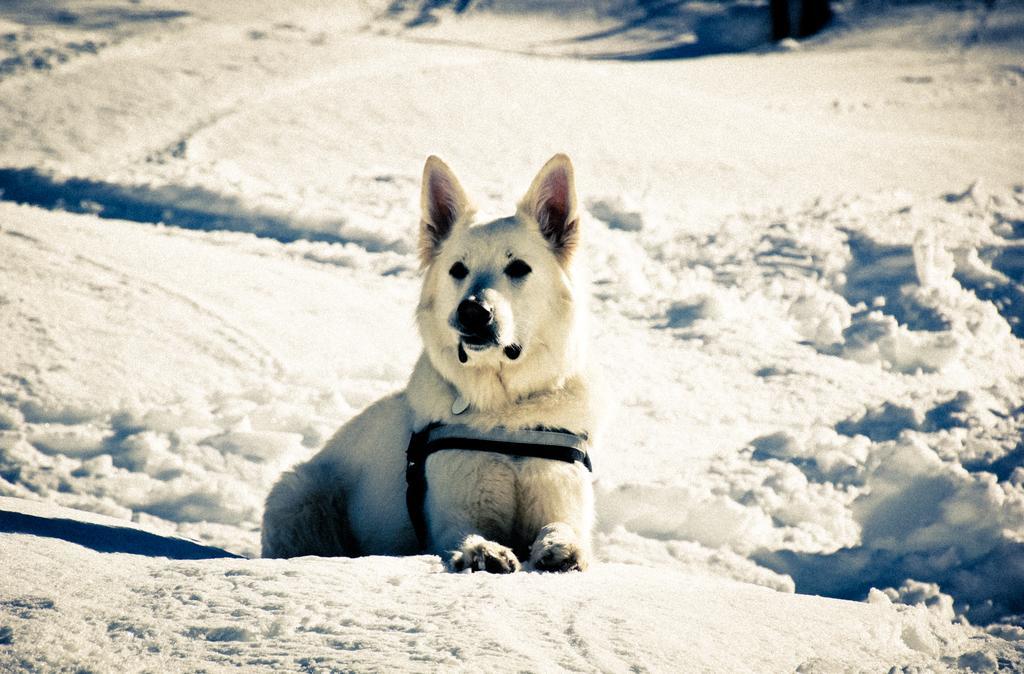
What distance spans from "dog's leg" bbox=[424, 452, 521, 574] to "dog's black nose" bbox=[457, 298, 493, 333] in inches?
18.8

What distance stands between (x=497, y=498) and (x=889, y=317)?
449cm

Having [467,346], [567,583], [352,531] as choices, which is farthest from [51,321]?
[567,583]

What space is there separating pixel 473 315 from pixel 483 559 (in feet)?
2.69

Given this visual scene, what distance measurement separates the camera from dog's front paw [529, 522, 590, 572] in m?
2.97

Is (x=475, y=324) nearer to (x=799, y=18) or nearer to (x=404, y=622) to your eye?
(x=404, y=622)

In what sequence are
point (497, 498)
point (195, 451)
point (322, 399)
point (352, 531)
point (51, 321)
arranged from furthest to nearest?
point (51, 321), point (322, 399), point (195, 451), point (352, 531), point (497, 498)

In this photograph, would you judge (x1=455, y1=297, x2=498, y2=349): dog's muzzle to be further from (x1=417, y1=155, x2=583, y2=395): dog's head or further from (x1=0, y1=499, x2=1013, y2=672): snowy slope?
(x1=0, y1=499, x2=1013, y2=672): snowy slope

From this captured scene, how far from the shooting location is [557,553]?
298cm

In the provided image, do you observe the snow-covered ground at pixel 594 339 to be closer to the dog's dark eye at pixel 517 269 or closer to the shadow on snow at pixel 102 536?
the shadow on snow at pixel 102 536

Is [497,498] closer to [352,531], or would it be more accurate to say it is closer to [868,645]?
[352,531]

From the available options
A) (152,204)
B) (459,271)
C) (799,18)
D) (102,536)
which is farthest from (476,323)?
(799,18)

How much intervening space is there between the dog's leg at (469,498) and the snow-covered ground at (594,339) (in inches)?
12.1

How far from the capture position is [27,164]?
9188 mm

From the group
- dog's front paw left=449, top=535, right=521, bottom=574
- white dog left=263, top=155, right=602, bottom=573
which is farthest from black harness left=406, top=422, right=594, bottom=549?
dog's front paw left=449, top=535, right=521, bottom=574
